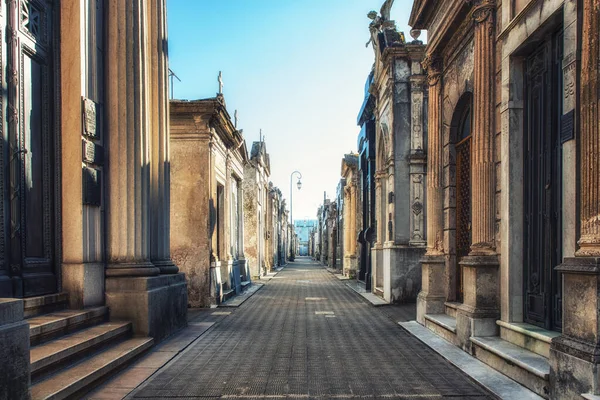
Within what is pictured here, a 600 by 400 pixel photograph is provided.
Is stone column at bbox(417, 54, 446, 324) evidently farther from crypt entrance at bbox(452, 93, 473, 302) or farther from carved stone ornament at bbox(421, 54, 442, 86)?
crypt entrance at bbox(452, 93, 473, 302)

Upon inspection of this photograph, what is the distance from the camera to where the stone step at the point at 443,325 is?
25.2 feet

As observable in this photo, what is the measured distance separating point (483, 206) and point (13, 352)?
223 inches

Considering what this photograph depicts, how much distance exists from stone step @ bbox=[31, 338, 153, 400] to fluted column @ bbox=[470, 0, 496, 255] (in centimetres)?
468

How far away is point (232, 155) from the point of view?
17453 mm

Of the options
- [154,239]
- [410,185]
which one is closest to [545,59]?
[154,239]

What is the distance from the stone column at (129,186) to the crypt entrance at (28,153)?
37.8 inches

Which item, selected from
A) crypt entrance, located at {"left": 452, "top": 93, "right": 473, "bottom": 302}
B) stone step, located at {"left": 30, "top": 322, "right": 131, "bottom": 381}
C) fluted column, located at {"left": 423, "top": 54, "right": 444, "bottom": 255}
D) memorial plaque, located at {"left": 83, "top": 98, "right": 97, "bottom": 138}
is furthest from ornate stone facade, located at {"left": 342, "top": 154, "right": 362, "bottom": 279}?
stone step, located at {"left": 30, "top": 322, "right": 131, "bottom": 381}

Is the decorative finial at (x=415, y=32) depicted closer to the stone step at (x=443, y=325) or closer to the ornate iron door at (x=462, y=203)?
the ornate iron door at (x=462, y=203)

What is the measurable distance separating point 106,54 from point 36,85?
150 cm

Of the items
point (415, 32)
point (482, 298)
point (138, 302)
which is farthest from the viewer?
point (415, 32)

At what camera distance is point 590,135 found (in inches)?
175

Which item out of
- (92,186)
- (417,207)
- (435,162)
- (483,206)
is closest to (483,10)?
(483,206)

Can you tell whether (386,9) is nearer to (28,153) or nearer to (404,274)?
(404,274)

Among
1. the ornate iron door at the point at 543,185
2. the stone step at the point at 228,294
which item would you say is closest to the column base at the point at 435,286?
the ornate iron door at the point at 543,185
